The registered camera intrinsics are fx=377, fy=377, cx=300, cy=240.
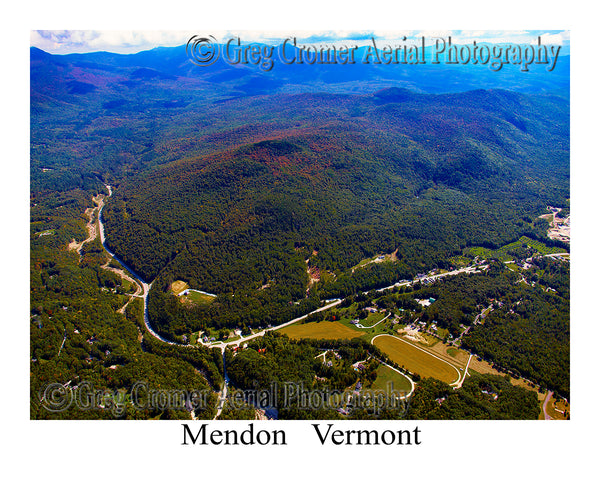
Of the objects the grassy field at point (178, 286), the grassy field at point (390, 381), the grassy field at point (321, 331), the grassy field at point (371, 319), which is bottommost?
the grassy field at point (390, 381)

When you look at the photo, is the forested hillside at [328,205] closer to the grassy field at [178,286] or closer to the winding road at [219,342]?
the grassy field at [178,286]

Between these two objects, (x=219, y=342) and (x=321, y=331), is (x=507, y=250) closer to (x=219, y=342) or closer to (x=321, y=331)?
(x=321, y=331)

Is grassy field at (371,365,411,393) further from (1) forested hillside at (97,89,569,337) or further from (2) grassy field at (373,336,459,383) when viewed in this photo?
(1) forested hillside at (97,89,569,337)

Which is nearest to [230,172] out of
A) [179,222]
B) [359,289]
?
[179,222]

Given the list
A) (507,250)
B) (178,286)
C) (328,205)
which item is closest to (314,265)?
(328,205)

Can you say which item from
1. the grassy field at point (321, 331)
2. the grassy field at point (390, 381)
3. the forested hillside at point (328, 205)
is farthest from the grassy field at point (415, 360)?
the forested hillside at point (328, 205)

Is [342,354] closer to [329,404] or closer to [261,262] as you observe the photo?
[329,404]

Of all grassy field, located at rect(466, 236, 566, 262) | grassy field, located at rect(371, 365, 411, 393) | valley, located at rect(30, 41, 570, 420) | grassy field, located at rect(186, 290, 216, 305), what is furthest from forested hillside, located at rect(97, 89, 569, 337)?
grassy field, located at rect(371, 365, 411, 393)
